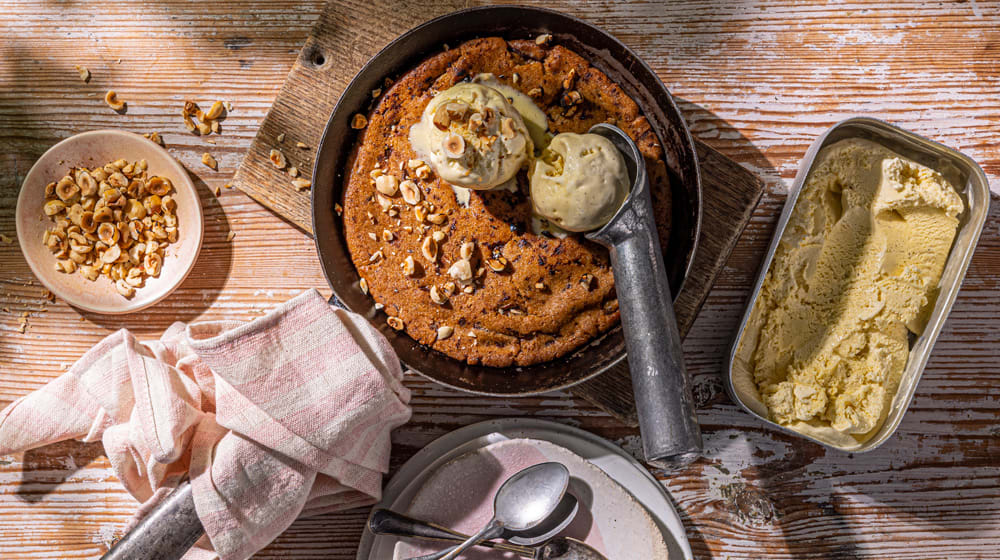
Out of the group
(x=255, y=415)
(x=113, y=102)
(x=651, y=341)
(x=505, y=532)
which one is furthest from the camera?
(x=113, y=102)

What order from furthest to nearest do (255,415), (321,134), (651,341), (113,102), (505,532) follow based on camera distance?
(113,102)
(321,134)
(505,532)
(255,415)
(651,341)

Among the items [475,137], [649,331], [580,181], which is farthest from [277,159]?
[649,331]

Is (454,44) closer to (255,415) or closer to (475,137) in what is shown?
(475,137)

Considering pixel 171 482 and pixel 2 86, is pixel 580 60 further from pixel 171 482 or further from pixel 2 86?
pixel 2 86

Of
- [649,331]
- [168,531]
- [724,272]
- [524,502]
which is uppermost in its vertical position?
[649,331]

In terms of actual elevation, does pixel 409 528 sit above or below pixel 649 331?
below

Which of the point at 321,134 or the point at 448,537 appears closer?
the point at 448,537

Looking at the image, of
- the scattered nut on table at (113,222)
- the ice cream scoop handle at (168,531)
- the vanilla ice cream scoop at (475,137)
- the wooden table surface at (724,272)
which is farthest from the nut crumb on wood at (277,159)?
the ice cream scoop handle at (168,531)
